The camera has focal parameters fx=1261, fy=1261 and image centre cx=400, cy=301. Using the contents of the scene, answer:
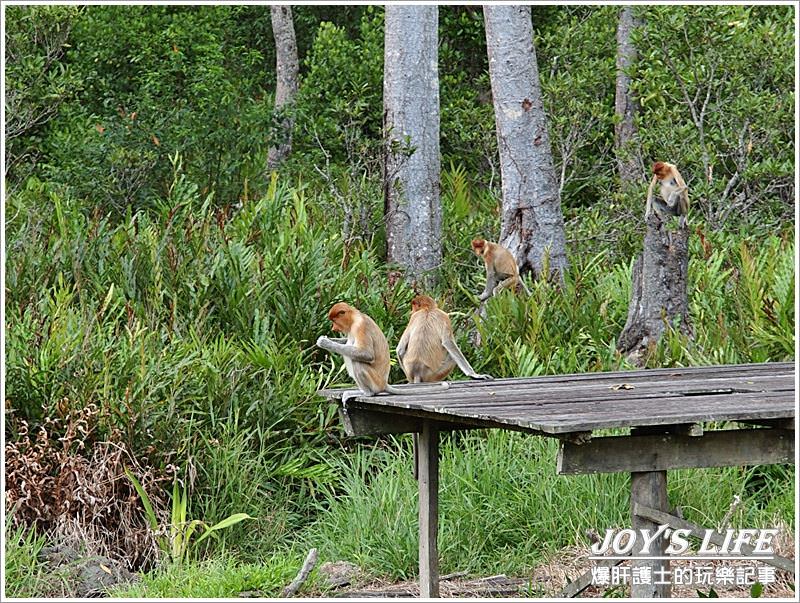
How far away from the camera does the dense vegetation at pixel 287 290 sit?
7.27 metres

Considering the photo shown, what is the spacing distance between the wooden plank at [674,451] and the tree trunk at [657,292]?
3297 mm

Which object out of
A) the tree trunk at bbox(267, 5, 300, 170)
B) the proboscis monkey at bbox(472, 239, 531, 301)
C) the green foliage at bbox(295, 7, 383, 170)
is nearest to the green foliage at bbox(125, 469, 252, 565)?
the proboscis monkey at bbox(472, 239, 531, 301)

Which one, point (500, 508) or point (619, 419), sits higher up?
point (619, 419)

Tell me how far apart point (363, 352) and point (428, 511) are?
83 cm

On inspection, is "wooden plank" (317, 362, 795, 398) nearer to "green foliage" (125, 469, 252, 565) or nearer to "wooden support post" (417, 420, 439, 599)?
"wooden support post" (417, 420, 439, 599)

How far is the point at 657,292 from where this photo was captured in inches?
340

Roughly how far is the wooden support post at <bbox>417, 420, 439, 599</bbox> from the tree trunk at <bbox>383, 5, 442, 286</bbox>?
220 inches

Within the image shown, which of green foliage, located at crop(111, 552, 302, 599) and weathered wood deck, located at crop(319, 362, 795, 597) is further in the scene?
green foliage, located at crop(111, 552, 302, 599)

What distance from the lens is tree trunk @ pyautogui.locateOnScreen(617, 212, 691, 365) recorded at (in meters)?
8.41

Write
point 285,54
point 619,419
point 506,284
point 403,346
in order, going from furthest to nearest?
point 285,54, point 506,284, point 403,346, point 619,419

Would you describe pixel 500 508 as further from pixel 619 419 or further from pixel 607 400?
pixel 619 419

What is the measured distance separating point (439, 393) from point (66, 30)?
9.52 meters

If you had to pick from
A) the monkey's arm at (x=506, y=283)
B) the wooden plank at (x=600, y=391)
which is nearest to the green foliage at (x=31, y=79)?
the monkey's arm at (x=506, y=283)

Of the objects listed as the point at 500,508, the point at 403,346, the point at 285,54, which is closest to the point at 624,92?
the point at 285,54
